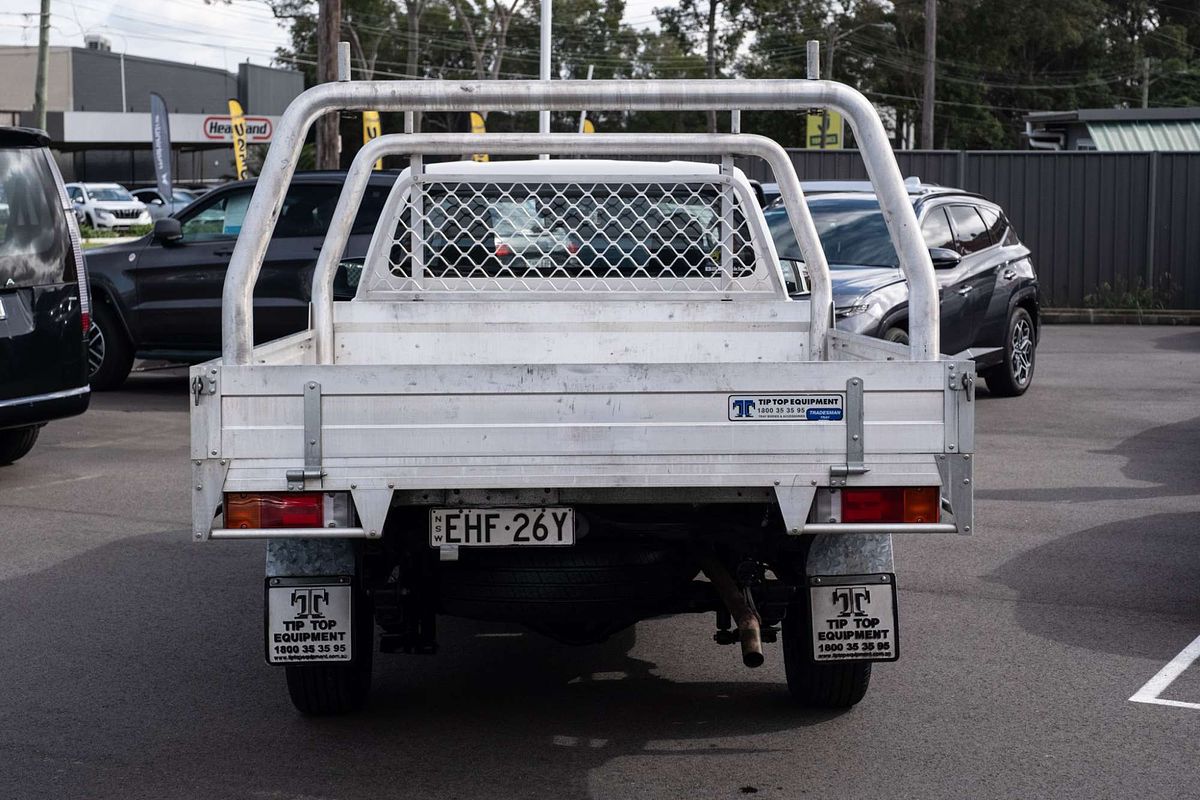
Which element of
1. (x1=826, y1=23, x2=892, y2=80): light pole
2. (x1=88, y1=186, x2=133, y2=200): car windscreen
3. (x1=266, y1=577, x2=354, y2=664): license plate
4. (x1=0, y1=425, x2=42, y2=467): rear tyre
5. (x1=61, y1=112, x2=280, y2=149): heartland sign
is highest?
(x1=826, y1=23, x2=892, y2=80): light pole

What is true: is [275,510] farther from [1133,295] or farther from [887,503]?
[1133,295]

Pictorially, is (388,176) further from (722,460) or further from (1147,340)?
(1147,340)

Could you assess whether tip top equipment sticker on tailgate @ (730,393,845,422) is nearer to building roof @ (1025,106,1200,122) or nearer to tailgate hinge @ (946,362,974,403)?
tailgate hinge @ (946,362,974,403)

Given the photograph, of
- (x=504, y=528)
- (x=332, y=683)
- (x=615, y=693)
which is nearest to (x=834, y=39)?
(x=615, y=693)

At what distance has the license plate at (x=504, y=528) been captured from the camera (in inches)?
174

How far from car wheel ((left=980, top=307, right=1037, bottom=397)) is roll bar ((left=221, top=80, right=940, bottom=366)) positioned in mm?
9241

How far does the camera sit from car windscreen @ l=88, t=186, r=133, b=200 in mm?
49250

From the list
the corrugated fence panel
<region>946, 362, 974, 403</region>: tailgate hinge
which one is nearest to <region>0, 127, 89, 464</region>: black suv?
<region>946, 362, 974, 403</region>: tailgate hinge

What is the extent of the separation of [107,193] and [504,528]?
48.3 m

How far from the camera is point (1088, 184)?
21812mm

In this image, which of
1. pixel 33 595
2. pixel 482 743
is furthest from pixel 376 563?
pixel 33 595

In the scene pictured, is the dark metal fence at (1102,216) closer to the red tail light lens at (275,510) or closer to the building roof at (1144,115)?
the building roof at (1144,115)

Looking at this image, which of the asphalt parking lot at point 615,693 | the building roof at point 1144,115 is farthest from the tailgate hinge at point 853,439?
the building roof at point 1144,115

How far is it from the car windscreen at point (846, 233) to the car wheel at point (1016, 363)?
5.83 ft
